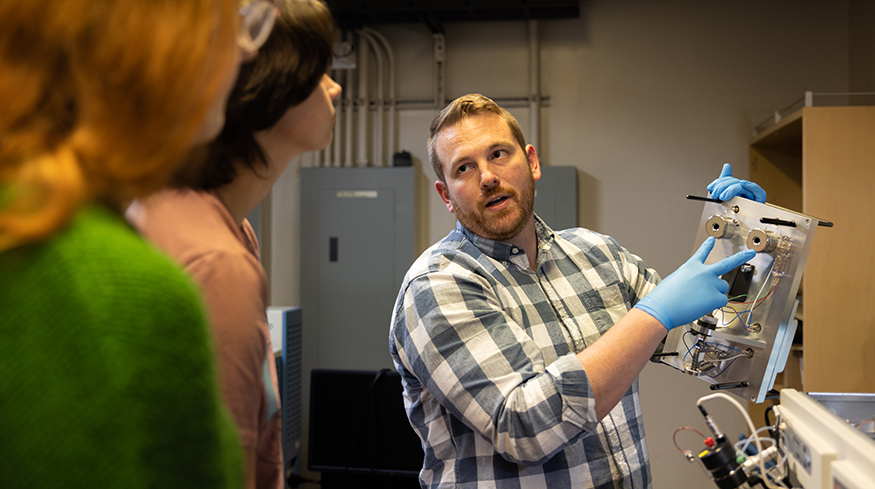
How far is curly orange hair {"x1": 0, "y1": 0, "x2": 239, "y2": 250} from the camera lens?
1.15 feet

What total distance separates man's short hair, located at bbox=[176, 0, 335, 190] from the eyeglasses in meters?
0.07

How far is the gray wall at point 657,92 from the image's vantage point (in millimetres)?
2975

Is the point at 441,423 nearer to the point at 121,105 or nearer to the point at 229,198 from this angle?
the point at 229,198

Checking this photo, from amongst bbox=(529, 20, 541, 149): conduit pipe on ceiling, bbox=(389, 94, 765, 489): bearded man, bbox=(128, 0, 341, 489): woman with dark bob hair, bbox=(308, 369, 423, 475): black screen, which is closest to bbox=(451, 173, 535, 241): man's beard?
bbox=(389, 94, 765, 489): bearded man

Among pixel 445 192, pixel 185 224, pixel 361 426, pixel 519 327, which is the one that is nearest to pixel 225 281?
pixel 185 224

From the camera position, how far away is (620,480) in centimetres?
112

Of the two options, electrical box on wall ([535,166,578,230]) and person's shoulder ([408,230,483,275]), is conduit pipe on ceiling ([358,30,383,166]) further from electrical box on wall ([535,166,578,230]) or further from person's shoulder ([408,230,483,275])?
person's shoulder ([408,230,483,275])

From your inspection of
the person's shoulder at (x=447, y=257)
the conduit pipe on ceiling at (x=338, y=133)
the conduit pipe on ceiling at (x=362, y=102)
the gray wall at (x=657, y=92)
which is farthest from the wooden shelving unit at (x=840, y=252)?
the conduit pipe on ceiling at (x=338, y=133)

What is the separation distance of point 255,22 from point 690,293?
0.87 metres

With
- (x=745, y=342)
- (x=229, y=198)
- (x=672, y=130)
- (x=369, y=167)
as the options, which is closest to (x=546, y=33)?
(x=672, y=130)

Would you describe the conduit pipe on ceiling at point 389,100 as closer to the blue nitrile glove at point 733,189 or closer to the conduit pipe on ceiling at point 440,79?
the conduit pipe on ceiling at point 440,79

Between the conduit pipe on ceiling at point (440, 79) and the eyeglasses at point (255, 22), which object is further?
the conduit pipe on ceiling at point (440, 79)

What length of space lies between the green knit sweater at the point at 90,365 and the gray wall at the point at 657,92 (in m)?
2.89

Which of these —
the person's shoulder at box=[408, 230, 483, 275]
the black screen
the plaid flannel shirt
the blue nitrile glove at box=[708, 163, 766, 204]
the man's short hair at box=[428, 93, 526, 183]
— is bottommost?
the black screen
